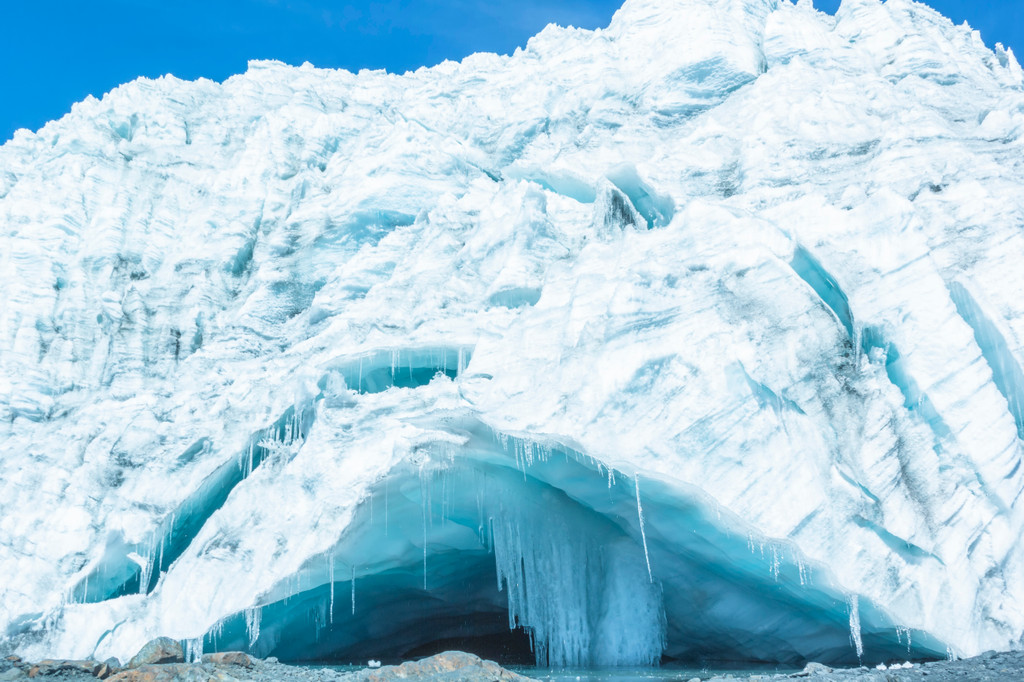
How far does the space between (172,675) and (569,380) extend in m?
6.43

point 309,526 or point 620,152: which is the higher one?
point 620,152

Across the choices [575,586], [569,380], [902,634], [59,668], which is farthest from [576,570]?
[59,668]

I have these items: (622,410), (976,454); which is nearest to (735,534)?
(622,410)

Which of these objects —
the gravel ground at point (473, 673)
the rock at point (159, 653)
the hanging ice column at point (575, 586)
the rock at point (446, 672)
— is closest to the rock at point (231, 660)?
the gravel ground at point (473, 673)

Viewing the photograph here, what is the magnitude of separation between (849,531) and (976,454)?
2.16 meters

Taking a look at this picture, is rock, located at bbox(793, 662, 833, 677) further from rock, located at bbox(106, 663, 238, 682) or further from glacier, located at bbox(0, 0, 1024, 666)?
rock, located at bbox(106, 663, 238, 682)

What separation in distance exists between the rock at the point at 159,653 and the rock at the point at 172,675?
198 centimetres

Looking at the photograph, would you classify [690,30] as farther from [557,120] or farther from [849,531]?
[849,531]

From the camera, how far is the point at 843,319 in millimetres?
12250

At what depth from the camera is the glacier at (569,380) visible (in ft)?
35.1

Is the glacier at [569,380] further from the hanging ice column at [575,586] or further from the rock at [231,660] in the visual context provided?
the rock at [231,660]

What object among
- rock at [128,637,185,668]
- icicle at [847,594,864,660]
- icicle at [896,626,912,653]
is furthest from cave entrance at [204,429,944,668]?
rock at [128,637,185,668]

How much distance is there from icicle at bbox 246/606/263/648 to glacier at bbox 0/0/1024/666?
10 cm

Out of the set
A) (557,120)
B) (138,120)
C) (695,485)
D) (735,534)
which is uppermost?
(138,120)
